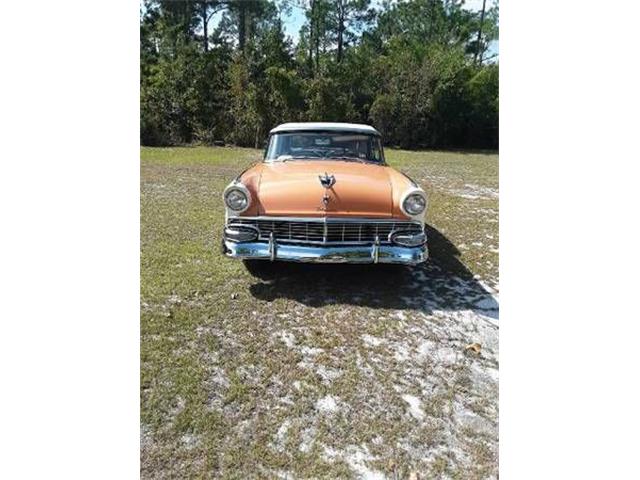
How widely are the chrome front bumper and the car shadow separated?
251mm

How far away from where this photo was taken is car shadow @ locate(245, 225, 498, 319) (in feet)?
9.22

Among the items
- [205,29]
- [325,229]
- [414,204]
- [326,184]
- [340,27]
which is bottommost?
[325,229]

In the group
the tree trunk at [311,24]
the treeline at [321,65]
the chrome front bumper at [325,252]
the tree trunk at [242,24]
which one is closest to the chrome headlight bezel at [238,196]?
the chrome front bumper at [325,252]

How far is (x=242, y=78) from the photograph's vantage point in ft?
21.0

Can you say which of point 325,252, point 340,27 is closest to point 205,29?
point 340,27

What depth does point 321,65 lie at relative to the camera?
6059 millimetres

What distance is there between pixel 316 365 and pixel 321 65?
4908mm

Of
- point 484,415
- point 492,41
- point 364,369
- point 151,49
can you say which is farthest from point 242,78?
point 484,415

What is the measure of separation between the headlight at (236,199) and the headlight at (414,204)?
3.29 feet

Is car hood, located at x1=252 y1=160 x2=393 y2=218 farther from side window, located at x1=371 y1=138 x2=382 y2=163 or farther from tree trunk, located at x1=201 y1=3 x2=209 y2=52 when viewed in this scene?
tree trunk, located at x1=201 y1=3 x2=209 y2=52

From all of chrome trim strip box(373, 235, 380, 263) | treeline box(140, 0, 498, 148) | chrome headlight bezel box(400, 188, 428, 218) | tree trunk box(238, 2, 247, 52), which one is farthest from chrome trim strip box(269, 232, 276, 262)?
tree trunk box(238, 2, 247, 52)

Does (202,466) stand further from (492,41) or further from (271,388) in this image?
(492,41)

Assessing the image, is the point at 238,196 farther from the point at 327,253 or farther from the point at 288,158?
the point at 288,158

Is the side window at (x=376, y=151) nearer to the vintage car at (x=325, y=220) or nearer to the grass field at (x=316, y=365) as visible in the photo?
the vintage car at (x=325, y=220)
